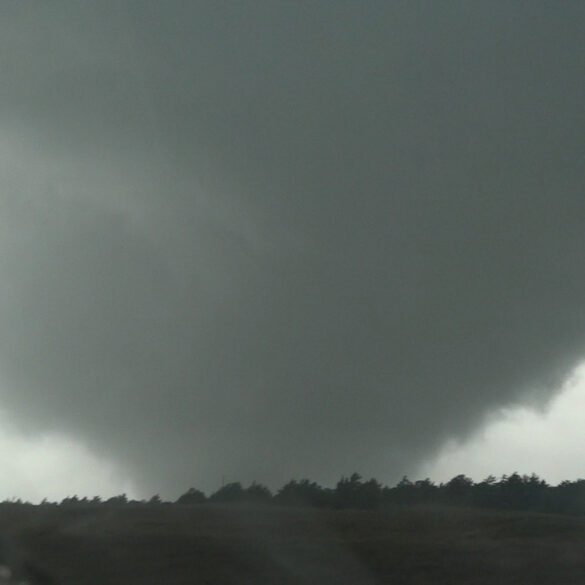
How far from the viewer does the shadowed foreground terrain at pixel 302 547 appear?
17797mm

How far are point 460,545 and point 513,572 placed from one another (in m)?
1.76

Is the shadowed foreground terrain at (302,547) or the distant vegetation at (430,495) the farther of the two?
the distant vegetation at (430,495)

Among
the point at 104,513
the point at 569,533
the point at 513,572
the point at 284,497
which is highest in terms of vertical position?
the point at 284,497

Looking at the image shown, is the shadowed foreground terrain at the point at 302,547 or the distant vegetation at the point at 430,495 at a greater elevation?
the distant vegetation at the point at 430,495

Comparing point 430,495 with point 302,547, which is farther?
point 430,495

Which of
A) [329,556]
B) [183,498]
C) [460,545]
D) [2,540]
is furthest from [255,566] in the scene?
[183,498]

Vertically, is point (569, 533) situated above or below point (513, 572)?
above

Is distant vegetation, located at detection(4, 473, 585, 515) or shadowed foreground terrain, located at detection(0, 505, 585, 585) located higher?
distant vegetation, located at detection(4, 473, 585, 515)

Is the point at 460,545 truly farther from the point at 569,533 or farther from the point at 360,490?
the point at 360,490

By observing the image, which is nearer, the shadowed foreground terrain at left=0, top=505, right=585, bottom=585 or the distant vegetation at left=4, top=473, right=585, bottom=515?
the shadowed foreground terrain at left=0, top=505, right=585, bottom=585

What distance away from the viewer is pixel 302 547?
19516 mm

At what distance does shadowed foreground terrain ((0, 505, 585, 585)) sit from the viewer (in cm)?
1780

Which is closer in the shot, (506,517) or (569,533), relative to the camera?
(569,533)

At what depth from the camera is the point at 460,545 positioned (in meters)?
18.9
